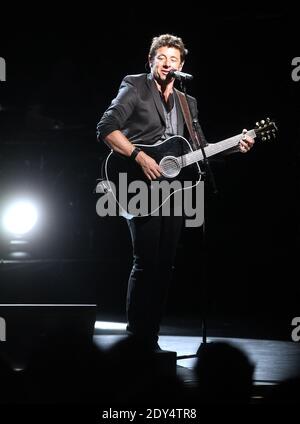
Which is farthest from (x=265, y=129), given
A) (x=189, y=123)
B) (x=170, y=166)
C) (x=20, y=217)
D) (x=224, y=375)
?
(x=20, y=217)

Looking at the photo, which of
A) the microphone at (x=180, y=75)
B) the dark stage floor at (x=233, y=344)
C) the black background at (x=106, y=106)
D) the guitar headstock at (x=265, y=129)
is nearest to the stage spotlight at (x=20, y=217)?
the black background at (x=106, y=106)

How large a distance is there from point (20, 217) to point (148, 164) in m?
5.04

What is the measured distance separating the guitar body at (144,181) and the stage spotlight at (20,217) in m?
4.83

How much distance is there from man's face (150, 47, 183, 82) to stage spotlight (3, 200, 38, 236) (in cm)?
497

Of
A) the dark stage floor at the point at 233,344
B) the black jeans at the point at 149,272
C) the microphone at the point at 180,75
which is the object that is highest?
the microphone at the point at 180,75

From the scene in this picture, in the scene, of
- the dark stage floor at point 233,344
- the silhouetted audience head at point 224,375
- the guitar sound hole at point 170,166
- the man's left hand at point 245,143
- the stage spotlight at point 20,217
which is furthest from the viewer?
the stage spotlight at point 20,217

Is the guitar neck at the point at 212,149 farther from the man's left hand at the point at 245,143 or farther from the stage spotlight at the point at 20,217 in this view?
the stage spotlight at the point at 20,217

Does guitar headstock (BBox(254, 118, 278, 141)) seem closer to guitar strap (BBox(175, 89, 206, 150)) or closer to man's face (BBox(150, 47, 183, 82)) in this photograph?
guitar strap (BBox(175, 89, 206, 150))

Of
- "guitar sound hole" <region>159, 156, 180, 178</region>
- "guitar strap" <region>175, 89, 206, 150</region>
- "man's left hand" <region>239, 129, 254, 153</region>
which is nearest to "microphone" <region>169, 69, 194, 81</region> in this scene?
"guitar strap" <region>175, 89, 206, 150</region>

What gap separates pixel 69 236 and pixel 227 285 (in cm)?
250

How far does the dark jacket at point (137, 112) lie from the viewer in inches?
131

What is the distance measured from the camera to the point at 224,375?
2.49 meters

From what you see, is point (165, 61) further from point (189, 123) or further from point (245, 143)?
point (245, 143)

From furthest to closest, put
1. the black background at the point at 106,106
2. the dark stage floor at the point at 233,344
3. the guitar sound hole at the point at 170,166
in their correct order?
the black background at the point at 106,106
the guitar sound hole at the point at 170,166
the dark stage floor at the point at 233,344
